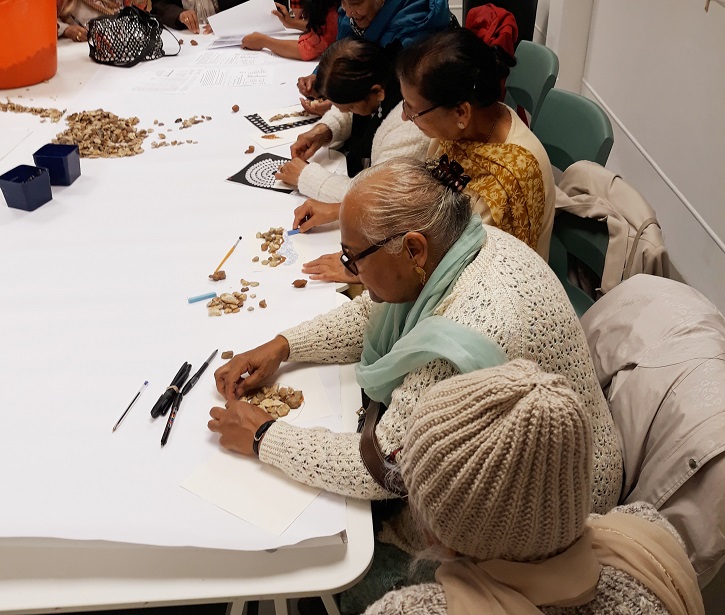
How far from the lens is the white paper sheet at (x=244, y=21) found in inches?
125

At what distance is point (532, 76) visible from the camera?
232 centimetres

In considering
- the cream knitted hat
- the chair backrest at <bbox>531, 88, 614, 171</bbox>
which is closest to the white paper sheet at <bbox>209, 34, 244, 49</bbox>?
the chair backrest at <bbox>531, 88, 614, 171</bbox>

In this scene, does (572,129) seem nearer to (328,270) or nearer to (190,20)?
(328,270)

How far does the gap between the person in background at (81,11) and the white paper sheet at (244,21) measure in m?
0.36

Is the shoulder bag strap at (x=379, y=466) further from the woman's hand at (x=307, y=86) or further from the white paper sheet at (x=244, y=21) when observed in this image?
the white paper sheet at (x=244, y=21)

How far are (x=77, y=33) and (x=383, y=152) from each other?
2.02m

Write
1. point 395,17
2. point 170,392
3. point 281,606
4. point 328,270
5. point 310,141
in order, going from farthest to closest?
point 395,17 → point 310,141 → point 328,270 → point 170,392 → point 281,606

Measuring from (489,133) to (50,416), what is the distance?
1200 mm

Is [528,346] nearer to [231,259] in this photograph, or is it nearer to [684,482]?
[684,482]

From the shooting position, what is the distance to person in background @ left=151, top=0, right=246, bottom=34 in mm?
3227

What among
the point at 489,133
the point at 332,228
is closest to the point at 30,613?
the point at 332,228

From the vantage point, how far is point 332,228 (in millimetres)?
1717

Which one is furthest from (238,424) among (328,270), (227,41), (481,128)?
(227,41)

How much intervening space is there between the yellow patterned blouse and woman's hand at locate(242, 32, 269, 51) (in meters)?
1.75
